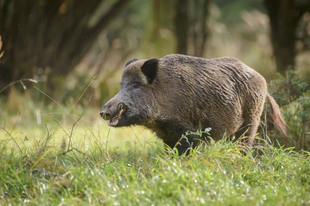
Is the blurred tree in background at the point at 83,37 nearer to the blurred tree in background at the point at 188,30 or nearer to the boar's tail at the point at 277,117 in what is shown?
the blurred tree in background at the point at 188,30

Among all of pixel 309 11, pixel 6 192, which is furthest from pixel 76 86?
pixel 6 192

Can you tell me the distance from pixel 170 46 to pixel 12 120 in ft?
23.9

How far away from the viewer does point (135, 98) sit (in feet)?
19.9

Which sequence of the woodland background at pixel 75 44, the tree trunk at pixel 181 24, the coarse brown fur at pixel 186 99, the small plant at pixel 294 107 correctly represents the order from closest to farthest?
1. the coarse brown fur at pixel 186 99
2. the small plant at pixel 294 107
3. the woodland background at pixel 75 44
4. the tree trunk at pixel 181 24

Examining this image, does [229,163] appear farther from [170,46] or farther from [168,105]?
[170,46]

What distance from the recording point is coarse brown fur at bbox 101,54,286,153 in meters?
6.03

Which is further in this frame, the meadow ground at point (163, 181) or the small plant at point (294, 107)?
the small plant at point (294, 107)

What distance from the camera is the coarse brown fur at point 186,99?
19.8 feet

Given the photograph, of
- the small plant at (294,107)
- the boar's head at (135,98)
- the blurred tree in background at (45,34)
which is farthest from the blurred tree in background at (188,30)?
the boar's head at (135,98)

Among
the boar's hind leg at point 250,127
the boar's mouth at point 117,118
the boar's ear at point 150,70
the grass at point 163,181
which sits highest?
the boar's ear at point 150,70

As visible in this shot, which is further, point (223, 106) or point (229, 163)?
point (223, 106)

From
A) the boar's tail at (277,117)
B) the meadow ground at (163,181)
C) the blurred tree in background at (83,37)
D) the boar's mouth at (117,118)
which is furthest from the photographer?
the blurred tree in background at (83,37)

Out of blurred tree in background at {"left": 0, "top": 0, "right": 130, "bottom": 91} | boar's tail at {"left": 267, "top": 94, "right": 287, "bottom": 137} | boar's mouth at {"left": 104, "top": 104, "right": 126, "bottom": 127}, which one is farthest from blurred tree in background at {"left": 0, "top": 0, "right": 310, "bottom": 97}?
boar's mouth at {"left": 104, "top": 104, "right": 126, "bottom": 127}

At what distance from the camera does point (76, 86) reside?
12562 mm
